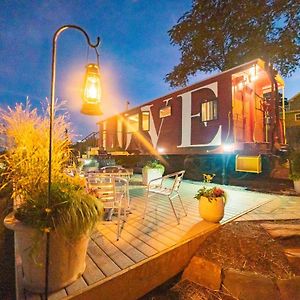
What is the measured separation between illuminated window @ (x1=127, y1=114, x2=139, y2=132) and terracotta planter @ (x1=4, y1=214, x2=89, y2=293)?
1103 centimetres

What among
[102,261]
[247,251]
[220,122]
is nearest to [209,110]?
[220,122]

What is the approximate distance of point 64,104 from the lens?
8.80 feet

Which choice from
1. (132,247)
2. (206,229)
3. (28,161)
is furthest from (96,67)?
(206,229)

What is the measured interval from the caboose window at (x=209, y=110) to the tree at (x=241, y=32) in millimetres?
7182

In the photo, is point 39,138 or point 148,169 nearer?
point 39,138

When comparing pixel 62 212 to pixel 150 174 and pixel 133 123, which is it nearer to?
pixel 150 174

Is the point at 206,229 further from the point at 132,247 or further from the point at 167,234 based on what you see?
the point at 132,247

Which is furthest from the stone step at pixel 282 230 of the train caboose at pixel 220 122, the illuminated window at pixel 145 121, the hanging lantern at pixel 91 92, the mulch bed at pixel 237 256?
the illuminated window at pixel 145 121

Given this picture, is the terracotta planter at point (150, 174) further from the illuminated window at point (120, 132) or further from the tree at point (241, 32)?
the tree at point (241, 32)

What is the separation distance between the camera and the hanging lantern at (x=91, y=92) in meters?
2.47

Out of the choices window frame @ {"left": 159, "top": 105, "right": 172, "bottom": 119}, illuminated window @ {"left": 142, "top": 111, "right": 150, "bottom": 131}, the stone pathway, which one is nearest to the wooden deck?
the stone pathway

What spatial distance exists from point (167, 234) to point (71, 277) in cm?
143

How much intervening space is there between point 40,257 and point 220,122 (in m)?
7.48

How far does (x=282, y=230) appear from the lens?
316 cm
